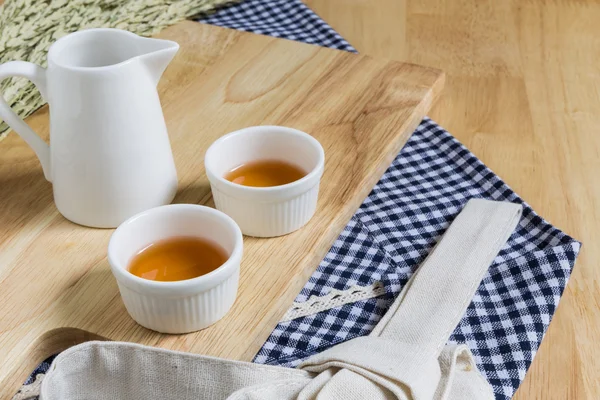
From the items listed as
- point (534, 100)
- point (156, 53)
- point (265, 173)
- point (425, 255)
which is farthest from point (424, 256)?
point (534, 100)

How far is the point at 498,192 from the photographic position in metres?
0.78

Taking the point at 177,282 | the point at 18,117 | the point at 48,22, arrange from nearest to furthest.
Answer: the point at 177,282
the point at 18,117
the point at 48,22

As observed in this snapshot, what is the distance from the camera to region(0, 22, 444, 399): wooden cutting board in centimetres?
56

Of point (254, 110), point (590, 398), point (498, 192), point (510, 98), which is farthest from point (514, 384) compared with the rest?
point (510, 98)

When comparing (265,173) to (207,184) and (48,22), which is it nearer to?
(207,184)

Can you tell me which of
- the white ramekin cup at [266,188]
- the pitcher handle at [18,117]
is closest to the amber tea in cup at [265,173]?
the white ramekin cup at [266,188]

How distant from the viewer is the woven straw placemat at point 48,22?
0.76 m

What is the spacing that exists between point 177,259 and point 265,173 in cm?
11

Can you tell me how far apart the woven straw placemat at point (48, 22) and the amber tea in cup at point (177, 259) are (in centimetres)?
24

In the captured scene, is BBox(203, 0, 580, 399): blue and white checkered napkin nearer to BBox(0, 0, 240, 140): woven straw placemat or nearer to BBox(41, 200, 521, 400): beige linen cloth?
BBox(41, 200, 521, 400): beige linen cloth

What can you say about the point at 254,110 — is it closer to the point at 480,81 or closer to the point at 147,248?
the point at 147,248

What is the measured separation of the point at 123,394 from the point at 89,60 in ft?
0.79

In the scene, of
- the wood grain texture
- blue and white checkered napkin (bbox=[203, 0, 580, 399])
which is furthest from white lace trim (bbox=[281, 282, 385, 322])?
the wood grain texture

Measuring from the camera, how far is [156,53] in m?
0.58
